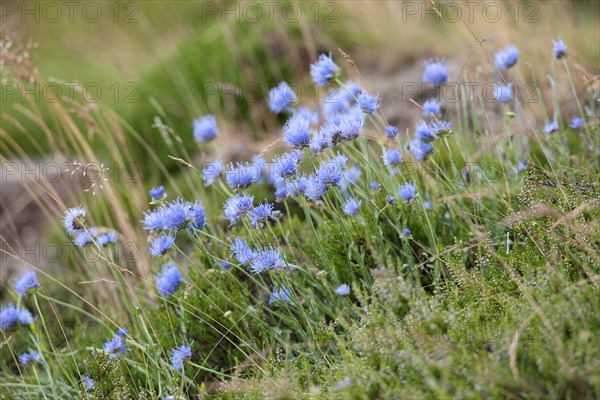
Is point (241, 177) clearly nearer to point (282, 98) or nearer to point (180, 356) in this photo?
point (180, 356)

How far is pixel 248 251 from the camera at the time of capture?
89.4 inches

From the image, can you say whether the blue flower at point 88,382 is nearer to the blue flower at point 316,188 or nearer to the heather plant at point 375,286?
the heather plant at point 375,286

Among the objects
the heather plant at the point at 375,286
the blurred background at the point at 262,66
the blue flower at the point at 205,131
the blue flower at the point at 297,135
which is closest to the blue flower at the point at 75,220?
the heather plant at the point at 375,286

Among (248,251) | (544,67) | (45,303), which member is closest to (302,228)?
(248,251)

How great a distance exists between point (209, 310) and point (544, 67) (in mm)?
2793

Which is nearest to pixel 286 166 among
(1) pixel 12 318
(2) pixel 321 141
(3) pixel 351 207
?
(2) pixel 321 141

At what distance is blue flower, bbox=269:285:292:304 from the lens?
2.22 metres

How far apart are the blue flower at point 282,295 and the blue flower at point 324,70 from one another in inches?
31.9

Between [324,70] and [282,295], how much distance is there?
Result: 854mm

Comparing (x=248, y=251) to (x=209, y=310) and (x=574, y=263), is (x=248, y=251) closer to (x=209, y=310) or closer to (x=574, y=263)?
(x=209, y=310)

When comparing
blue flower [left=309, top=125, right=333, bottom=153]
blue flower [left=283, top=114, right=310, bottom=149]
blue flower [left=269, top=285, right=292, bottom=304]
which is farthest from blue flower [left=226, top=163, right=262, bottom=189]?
blue flower [left=269, top=285, right=292, bottom=304]

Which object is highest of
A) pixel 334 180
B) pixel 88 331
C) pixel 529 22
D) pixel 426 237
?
pixel 529 22

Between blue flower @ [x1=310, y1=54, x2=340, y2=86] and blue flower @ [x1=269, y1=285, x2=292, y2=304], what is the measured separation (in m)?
0.81

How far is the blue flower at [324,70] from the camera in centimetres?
255
